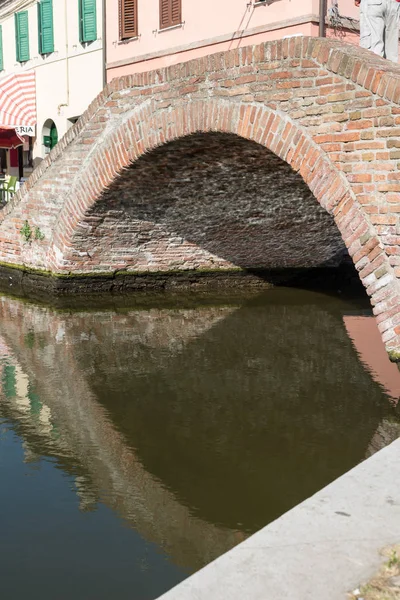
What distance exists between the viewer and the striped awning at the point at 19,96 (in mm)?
16750

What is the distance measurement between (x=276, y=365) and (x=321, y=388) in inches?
31.8

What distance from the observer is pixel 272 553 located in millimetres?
2545

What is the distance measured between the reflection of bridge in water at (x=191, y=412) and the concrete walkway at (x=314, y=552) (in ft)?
3.20

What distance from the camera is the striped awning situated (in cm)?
1675

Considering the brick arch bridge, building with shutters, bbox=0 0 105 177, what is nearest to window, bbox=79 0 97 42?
building with shutters, bbox=0 0 105 177

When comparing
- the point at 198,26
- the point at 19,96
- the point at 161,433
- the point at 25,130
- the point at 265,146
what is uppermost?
the point at 198,26

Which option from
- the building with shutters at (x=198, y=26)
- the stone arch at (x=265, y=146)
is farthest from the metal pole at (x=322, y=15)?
the stone arch at (x=265, y=146)

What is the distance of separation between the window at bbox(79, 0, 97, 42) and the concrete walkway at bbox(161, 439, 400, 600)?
1346 centimetres

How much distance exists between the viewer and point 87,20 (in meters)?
14.9

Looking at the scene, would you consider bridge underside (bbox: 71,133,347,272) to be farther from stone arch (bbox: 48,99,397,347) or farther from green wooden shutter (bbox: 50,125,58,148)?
green wooden shutter (bbox: 50,125,58,148)

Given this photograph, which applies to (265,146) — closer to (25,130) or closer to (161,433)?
(161,433)

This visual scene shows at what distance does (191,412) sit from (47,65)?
43.9 feet

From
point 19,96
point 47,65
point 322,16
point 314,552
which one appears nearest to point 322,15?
point 322,16

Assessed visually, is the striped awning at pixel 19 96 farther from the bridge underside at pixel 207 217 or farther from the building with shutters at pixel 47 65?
the bridge underside at pixel 207 217
